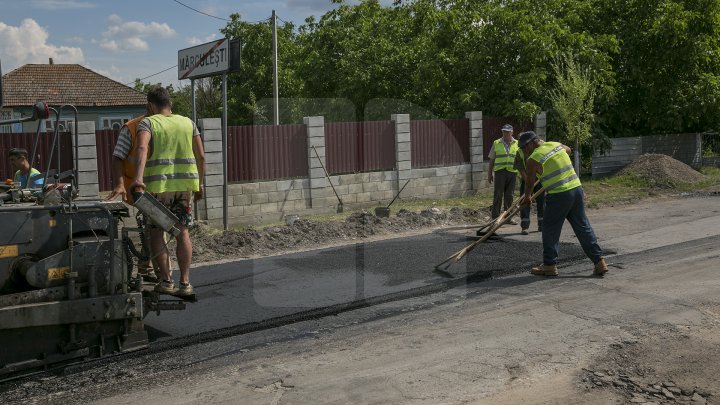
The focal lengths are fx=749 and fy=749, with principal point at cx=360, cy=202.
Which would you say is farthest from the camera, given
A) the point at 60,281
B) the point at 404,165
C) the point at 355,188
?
the point at 404,165

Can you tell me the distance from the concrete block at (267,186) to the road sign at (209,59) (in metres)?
2.43

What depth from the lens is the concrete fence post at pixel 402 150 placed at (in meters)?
16.4

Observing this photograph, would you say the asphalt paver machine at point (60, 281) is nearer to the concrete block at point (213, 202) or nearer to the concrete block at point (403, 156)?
the concrete block at point (213, 202)

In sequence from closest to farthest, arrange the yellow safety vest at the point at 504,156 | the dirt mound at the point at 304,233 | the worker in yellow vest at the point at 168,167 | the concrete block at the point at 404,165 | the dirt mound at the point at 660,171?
the worker in yellow vest at the point at 168,167
the dirt mound at the point at 304,233
the yellow safety vest at the point at 504,156
the concrete block at the point at 404,165
the dirt mound at the point at 660,171

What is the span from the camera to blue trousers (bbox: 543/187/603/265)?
808 centimetres

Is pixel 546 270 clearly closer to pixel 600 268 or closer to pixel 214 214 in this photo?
pixel 600 268

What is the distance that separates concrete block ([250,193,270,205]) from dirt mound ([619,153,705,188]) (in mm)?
10058

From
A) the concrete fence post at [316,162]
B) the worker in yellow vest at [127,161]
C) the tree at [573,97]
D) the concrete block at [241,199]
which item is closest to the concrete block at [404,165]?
the concrete fence post at [316,162]

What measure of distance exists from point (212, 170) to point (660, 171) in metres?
11.9

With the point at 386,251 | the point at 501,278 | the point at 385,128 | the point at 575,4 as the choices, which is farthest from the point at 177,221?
the point at 575,4

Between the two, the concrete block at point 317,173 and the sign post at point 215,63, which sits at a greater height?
the sign post at point 215,63

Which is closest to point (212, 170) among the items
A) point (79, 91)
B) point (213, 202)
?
point (213, 202)

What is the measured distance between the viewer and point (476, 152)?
17.8 m

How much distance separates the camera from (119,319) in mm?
5090
